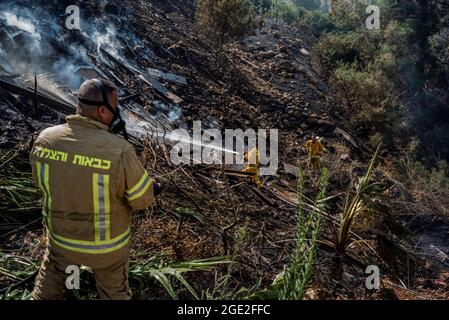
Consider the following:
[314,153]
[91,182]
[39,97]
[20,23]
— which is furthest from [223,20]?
[91,182]

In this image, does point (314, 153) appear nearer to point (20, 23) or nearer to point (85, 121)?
point (20, 23)

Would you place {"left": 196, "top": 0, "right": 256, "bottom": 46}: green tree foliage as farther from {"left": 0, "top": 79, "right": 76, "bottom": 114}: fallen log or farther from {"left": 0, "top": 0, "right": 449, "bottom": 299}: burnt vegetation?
{"left": 0, "top": 79, "right": 76, "bottom": 114}: fallen log

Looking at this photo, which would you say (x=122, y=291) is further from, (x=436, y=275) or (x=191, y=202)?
(x=436, y=275)

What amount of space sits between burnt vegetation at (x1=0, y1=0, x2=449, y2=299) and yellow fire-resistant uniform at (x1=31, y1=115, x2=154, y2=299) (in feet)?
2.04

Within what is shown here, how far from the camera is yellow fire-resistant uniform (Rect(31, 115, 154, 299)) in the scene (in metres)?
2.35

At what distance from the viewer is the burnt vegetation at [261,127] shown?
3363 mm

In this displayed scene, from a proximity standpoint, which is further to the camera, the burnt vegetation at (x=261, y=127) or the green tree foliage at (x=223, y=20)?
the green tree foliage at (x=223, y=20)

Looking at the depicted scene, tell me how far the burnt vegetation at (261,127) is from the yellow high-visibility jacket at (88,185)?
0.66 metres

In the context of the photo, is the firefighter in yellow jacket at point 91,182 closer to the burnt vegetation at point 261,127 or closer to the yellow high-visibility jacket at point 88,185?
the yellow high-visibility jacket at point 88,185

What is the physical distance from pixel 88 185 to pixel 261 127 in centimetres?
806

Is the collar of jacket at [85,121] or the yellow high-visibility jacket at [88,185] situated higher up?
the collar of jacket at [85,121]

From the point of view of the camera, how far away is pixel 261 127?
33.5 ft

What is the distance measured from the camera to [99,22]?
9.90m

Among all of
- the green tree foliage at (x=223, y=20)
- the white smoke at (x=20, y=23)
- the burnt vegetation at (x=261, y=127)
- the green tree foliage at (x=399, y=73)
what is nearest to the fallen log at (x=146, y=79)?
the burnt vegetation at (x=261, y=127)
